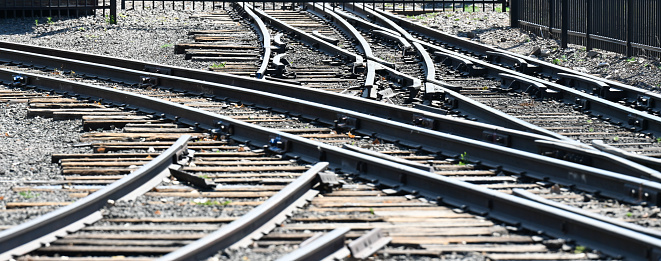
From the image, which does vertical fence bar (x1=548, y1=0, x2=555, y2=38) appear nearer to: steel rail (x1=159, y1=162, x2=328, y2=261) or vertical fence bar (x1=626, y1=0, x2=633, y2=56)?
vertical fence bar (x1=626, y1=0, x2=633, y2=56)

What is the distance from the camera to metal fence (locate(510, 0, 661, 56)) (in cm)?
1688

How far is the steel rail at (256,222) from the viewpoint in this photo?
6.12 m

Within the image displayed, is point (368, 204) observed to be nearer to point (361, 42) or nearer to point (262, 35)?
point (361, 42)

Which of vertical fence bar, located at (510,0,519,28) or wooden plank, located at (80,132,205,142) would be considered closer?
wooden plank, located at (80,132,205,142)

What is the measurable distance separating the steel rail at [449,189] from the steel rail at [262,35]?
3.24 metres

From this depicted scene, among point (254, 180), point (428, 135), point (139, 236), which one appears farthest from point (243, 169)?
point (139, 236)

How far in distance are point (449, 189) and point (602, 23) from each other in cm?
1205

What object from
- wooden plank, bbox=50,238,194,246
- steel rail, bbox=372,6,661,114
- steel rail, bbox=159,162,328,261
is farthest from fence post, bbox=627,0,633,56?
wooden plank, bbox=50,238,194,246

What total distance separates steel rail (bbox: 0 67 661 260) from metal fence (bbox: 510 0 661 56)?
9.17 metres

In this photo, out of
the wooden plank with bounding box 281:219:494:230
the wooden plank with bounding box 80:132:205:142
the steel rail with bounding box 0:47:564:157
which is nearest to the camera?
the wooden plank with bounding box 281:219:494:230

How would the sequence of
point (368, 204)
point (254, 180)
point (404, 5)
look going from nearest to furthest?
point (368, 204) < point (254, 180) < point (404, 5)

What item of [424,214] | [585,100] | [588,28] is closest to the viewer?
[424,214]

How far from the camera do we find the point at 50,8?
2377cm

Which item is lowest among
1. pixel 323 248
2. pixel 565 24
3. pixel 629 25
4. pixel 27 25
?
pixel 323 248
